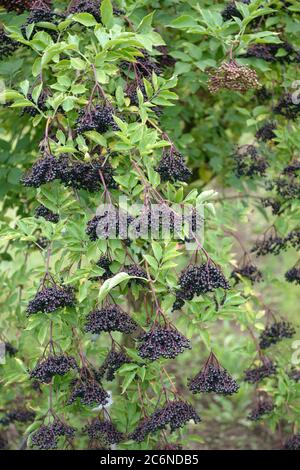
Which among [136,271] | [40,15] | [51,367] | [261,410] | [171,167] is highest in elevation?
[40,15]

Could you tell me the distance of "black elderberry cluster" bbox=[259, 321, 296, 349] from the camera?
9.46ft

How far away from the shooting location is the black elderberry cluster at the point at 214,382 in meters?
2.08

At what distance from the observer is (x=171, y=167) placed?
2154 millimetres

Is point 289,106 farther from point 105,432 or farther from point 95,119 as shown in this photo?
point 105,432

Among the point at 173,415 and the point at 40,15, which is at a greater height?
the point at 40,15

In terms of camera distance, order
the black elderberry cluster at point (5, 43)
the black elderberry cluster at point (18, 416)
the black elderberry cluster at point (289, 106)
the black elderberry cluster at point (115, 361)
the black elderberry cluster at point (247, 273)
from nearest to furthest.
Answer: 1. the black elderberry cluster at point (115, 361)
2. the black elderberry cluster at point (5, 43)
3. the black elderberry cluster at point (289, 106)
4. the black elderberry cluster at point (247, 273)
5. the black elderberry cluster at point (18, 416)

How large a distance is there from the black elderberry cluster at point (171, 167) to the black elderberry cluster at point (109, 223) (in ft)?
0.76

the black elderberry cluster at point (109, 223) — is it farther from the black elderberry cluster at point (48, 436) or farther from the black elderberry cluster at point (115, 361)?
the black elderberry cluster at point (48, 436)

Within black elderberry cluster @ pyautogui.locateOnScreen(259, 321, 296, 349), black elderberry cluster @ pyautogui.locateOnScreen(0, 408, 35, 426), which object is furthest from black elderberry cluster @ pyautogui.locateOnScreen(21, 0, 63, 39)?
black elderberry cluster @ pyautogui.locateOnScreen(0, 408, 35, 426)

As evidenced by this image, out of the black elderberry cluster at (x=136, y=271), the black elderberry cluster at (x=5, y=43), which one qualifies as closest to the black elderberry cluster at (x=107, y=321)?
the black elderberry cluster at (x=136, y=271)

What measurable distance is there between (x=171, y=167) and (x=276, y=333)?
108cm

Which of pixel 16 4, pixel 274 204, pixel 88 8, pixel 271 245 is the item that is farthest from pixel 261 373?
pixel 16 4

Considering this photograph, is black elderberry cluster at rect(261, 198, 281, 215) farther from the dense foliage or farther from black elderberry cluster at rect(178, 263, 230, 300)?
black elderberry cluster at rect(178, 263, 230, 300)

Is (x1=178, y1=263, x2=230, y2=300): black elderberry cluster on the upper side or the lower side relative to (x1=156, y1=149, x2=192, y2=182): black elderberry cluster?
lower
